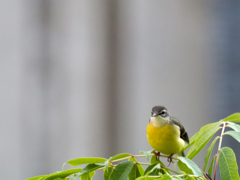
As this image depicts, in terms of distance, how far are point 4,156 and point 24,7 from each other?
94cm

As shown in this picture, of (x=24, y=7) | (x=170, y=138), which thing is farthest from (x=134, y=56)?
(x=170, y=138)

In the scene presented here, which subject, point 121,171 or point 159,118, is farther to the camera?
point 159,118

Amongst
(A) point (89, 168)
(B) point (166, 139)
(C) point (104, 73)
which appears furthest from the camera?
(C) point (104, 73)

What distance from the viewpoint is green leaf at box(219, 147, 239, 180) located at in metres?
0.38

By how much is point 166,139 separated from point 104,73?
134cm

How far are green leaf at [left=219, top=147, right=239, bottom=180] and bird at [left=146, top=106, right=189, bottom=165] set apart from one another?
132 mm

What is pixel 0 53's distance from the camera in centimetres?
165

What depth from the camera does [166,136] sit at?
0.53 metres

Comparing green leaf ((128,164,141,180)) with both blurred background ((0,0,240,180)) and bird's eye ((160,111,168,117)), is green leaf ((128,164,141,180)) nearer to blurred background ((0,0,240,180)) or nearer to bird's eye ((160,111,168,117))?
bird's eye ((160,111,168,117))

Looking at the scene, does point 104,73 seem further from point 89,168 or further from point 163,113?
point 89,168

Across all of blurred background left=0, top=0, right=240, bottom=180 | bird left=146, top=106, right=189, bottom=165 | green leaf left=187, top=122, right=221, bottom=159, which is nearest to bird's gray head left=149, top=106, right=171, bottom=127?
bird left=146, top=106, right=189, bottom=165

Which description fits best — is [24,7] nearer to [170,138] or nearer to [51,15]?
[51,15]

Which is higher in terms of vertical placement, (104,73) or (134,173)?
(104,73)

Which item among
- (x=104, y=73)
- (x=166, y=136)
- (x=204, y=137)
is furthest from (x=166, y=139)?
→ (x=104, y=73)
